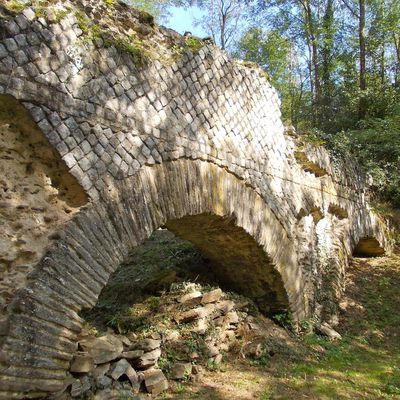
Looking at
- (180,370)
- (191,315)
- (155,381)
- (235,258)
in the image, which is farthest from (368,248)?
(155,381)

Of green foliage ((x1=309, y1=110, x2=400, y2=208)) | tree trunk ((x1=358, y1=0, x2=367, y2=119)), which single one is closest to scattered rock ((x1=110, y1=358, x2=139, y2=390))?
green foliage ((x1=309, y1=110, x2=400, y2=208))

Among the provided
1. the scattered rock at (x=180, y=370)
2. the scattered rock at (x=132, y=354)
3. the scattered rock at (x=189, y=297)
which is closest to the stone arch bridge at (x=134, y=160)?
the scattered rock at (x=189, y=297)

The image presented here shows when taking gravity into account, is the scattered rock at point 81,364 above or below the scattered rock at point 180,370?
above

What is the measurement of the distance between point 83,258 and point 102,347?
1.34 meters

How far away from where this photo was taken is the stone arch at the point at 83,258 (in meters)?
2.93

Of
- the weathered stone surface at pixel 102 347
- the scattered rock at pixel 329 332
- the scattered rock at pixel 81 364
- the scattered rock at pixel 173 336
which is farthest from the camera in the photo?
the scattered rock at pixel 329 332

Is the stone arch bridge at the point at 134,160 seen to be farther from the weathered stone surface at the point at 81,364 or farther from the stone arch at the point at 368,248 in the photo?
the stone arch at the point at 368,248

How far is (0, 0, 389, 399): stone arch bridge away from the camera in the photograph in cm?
311

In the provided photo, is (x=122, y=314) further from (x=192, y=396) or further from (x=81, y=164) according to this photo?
(x=81, y=164)

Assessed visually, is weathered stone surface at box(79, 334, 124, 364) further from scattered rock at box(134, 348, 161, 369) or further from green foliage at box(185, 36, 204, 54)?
green foliage at box(185, 36, 204, 54)

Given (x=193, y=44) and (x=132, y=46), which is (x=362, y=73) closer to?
(x=193, y=44)

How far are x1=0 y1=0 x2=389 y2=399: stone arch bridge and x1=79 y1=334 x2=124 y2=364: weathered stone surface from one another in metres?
0.91

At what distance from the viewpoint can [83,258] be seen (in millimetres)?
3414

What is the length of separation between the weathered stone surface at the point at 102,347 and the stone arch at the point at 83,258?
82 cm
